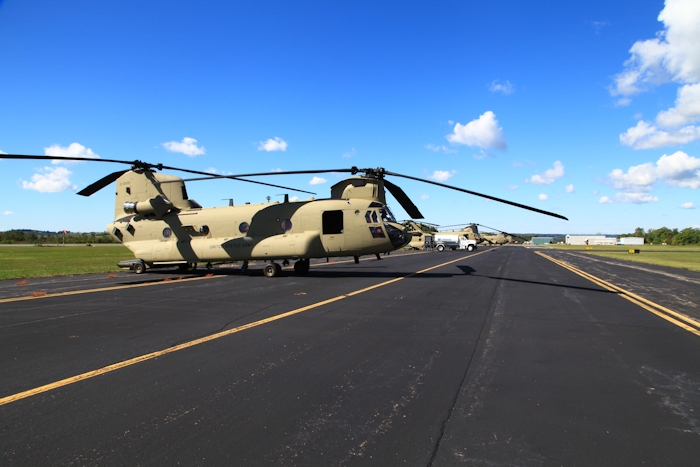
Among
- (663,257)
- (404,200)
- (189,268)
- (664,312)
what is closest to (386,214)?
(404,200)

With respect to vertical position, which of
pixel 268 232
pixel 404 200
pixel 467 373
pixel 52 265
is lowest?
pixel 467 373

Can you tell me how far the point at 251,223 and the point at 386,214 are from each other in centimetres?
647

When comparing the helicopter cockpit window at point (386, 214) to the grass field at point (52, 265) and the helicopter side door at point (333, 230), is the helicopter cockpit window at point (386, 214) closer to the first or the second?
the helicopter side door at point (333, 230)

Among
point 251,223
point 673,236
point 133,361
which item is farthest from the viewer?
point 673,236

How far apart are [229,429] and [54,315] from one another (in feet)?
25.3

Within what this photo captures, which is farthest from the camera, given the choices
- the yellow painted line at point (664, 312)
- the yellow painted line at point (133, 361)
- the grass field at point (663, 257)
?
the grass field at point (663, 257)

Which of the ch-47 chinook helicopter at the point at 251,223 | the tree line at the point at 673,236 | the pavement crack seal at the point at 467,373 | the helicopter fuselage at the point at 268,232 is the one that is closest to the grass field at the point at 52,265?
the ch-47 chinook helicopter at the point at 251,223

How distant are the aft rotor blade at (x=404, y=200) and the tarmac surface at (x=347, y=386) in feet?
28.8

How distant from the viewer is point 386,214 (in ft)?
57.3

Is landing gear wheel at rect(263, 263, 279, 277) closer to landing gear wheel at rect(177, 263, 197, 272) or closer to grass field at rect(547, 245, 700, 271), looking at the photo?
landing gear wheel at rect(177, 263, 197, 272)

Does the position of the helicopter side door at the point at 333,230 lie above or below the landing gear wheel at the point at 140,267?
above

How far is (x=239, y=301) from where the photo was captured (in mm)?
10852

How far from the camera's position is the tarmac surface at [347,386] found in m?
3.28

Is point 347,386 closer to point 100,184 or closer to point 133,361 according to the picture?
point 133,361
